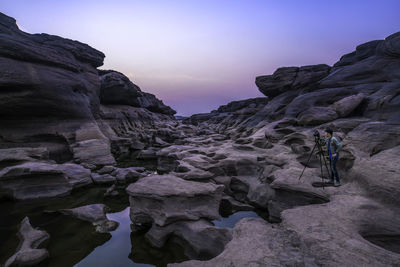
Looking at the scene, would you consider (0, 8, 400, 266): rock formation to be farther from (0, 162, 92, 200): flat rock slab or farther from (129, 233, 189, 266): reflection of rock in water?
(129, 233, 189, 266): reflection of rock in water

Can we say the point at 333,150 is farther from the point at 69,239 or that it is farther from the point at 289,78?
the point at 289,78

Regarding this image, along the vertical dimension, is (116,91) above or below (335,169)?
above

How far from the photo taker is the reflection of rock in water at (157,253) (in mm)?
6262

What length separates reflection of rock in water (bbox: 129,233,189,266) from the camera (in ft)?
20.5

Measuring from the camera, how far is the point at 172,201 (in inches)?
295

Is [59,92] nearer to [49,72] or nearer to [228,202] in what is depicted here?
[49,72]

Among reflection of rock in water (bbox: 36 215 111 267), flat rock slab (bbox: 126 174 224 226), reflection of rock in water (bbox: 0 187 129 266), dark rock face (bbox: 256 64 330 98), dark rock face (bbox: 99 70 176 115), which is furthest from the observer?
dark rock face (bbox: 99 70 176 115)

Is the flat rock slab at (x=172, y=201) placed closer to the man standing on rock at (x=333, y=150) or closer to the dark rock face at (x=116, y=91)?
the man standing on rock at (x=333, y=150)

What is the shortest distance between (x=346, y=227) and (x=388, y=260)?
50.0 inches

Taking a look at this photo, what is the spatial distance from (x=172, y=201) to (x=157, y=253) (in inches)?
70.6

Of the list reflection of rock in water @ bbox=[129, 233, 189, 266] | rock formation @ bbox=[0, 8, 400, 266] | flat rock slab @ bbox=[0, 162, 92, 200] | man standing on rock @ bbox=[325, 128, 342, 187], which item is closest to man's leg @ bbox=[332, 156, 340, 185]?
man standing on rock @ bbox=[325, 128, 342, 187]

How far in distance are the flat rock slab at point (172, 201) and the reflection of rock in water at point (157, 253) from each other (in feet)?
2.70

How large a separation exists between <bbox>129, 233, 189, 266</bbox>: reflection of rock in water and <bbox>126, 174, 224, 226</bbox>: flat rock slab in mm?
824

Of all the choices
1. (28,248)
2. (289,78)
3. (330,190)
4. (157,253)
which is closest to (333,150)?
(330,190)
